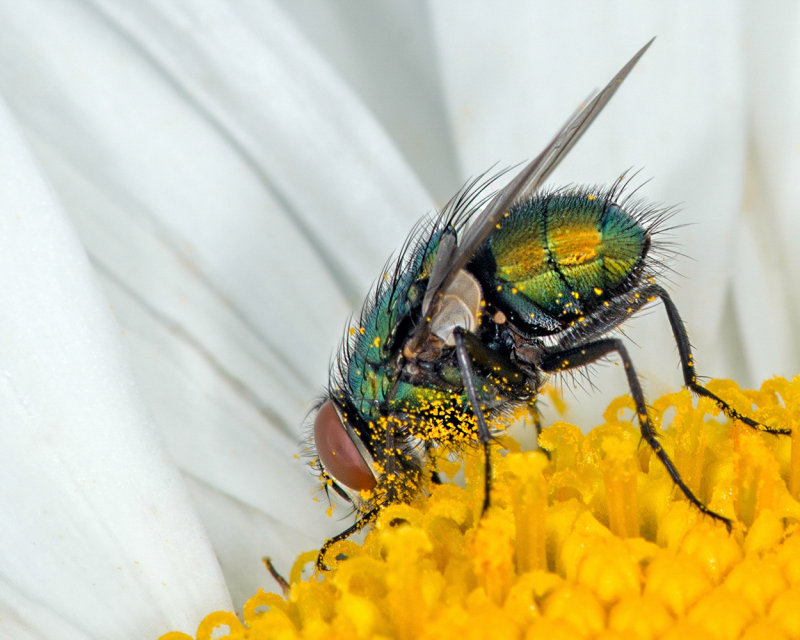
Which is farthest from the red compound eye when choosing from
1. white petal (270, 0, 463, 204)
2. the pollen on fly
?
white petal (270, 0, 463, 204)

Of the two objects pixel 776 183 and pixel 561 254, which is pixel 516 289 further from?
pixel 776 183

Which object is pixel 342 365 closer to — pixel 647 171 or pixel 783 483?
pixel 783 483

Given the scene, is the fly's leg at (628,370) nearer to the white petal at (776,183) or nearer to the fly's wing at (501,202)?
the fly's wing at (501,202)

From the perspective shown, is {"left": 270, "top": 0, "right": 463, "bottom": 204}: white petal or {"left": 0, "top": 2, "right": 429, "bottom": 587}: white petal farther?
{"left": 270, "top": 0, "right": 463, "bottom": 204}: white petal

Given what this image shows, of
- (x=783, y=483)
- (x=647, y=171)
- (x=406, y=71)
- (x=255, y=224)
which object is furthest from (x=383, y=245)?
(x=783, y=483)

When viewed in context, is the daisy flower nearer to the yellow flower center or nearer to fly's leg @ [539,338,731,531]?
the yellow flower center

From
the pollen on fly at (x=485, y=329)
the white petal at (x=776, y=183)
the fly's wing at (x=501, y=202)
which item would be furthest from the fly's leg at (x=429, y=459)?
the white petal at (x=776, y=183)
